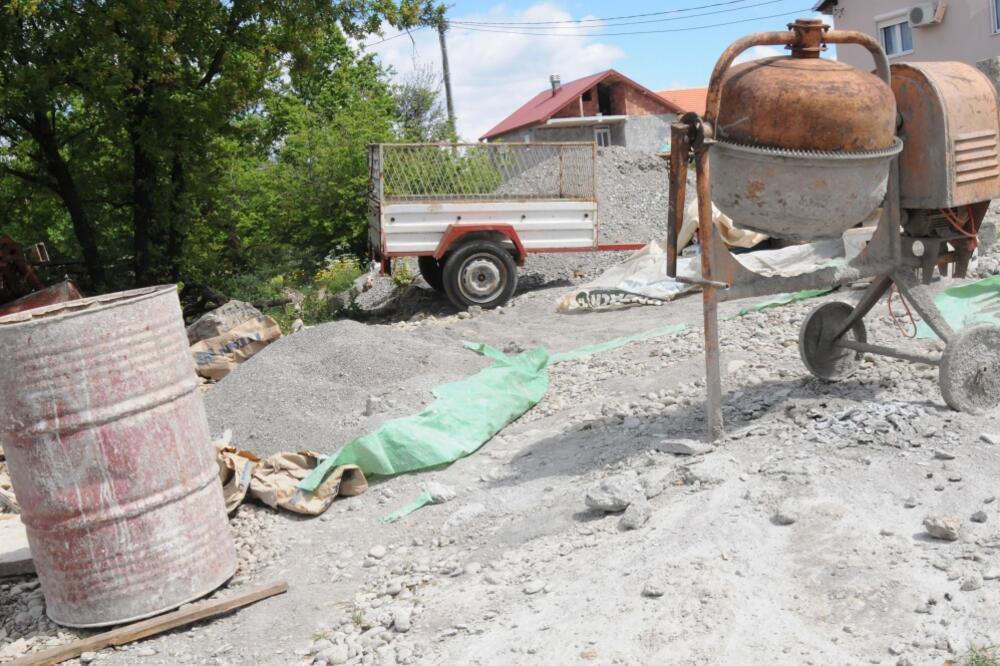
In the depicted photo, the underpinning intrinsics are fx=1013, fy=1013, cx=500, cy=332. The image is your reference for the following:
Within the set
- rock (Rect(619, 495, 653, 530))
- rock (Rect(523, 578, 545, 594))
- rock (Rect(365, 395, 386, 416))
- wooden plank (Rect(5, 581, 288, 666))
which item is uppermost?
rock (Rect(619, 495, 653, 530))

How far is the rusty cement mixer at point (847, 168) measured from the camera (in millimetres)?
4527

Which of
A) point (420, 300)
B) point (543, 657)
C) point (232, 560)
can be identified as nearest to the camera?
point (543, 657)

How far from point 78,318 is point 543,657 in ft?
7.47

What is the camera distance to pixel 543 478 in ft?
17.1

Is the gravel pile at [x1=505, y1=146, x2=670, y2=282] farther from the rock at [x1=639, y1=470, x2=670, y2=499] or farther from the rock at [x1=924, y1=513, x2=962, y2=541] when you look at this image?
the rock at [x1=924, y1=513, x2=962, y2=541]

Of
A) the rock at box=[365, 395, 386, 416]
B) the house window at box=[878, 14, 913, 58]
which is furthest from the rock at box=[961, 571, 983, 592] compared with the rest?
the house window at box=[878, 14, 913, 58]

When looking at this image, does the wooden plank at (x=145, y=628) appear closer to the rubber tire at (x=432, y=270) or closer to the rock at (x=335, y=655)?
the rock at (x=335, y=655)

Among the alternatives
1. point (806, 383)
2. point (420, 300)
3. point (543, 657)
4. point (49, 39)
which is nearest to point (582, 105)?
point (420, 300)

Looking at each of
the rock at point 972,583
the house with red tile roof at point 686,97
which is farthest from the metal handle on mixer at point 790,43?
the house with red tile roof at point 686,97

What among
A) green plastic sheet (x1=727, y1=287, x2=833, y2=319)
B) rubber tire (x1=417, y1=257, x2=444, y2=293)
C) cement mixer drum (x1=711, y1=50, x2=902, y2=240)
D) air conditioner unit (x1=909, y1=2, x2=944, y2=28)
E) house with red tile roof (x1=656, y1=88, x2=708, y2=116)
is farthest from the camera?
house with red tile roof (x1=656, y1=88, x2=708, y2=116)

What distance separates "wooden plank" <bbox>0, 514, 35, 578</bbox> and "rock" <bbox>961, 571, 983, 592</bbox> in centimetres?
398

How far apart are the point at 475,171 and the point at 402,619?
969cm

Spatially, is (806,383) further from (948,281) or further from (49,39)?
(49,39)

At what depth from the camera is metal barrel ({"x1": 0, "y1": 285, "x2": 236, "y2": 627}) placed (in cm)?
409
